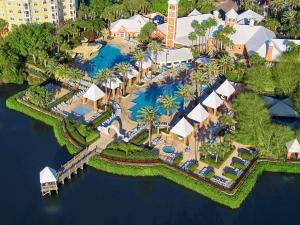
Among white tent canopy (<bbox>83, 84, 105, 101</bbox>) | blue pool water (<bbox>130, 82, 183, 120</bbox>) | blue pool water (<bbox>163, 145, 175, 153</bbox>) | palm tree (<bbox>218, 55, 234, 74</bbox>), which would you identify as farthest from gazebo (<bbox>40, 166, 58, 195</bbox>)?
palm tree (<bbox>218, 55, 234, 74</bbox>)

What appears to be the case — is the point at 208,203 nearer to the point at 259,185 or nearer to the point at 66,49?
the point at 259,185

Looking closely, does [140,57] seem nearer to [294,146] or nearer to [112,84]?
[112,84]

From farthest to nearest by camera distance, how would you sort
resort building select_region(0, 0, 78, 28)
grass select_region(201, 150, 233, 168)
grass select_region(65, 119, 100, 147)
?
1. resort building select_region(0, 0, 78, 28)
2. grass select_region(65, 119, 100, 147)
3. grass select_region(201, 150, 233, 168)

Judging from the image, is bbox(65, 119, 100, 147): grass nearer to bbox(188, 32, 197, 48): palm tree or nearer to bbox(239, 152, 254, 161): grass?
bbox(239, 152, 254, 161): grass

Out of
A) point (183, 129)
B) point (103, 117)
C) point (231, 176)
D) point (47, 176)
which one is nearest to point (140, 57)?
point (103, 117)

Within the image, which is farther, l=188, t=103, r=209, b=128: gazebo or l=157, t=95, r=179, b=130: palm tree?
l=188, t=103, r=209, b=128: gazebo
